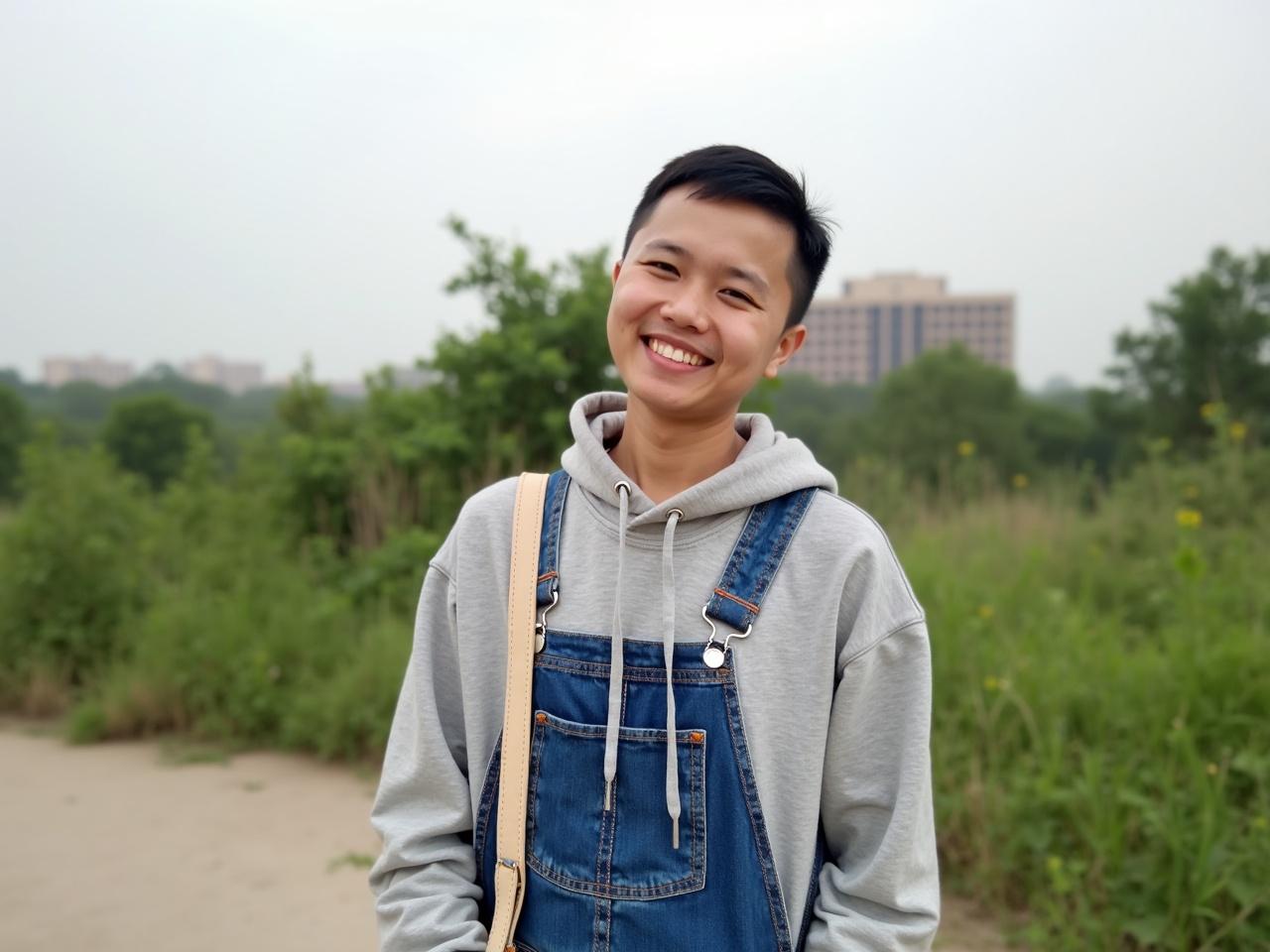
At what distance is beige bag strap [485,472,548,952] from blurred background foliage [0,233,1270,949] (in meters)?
1.90

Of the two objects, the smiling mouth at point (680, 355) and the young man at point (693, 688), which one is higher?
the smiling mouth at point (680, 355)

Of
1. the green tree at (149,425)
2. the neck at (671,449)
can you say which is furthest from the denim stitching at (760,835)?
the green tree at (149,425)

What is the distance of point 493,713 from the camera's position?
146 cm

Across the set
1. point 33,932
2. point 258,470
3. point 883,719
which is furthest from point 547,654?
point 258,470

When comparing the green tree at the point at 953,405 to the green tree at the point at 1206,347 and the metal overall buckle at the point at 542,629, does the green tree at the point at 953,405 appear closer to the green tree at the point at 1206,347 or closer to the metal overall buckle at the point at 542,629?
the green tree at the point at 1206,347

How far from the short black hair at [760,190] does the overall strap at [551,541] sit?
0.38 metres

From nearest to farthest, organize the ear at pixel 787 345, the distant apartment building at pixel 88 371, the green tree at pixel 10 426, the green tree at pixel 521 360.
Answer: the ear at pixel 787 345 → the green tree at pixel 521 360 → the distant apartment building at pixel 88 371 → the green tree at pixel 10 426

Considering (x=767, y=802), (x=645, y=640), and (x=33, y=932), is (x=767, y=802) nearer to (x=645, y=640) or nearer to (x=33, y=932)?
(x=645, y=640)

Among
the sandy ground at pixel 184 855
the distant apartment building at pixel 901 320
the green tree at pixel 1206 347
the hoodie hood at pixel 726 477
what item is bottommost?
the sandy ground at pixel 184 855

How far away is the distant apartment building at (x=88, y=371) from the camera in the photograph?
1323cm

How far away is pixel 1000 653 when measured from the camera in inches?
139

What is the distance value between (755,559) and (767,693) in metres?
0.18

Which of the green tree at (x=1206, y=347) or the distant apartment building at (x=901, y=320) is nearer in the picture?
the green tree at (x=1206, y=347)

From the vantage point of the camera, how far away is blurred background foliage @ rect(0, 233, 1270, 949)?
9.13ft
